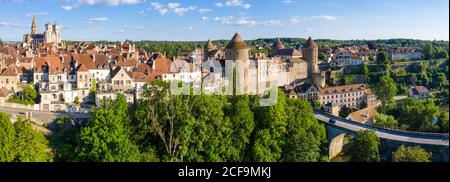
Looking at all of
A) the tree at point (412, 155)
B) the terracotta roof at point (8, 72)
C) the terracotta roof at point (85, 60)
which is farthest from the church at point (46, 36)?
the tree at point (412, 155)

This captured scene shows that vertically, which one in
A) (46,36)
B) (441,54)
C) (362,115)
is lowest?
(362,115)

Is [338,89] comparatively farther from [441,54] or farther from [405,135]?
[441,54]

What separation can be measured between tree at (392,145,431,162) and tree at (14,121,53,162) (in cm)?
779

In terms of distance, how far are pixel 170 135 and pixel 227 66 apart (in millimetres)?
9712

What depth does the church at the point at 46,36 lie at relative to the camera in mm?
31789

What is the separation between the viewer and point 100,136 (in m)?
10.4

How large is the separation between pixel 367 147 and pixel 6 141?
27.8 ft

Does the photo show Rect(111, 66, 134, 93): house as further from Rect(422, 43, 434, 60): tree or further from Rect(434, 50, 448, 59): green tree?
Rect(422, 43, 434, 60): tree

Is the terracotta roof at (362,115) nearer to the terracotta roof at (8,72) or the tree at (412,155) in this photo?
the tree at (412,155)

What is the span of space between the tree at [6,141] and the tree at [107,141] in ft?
4.50

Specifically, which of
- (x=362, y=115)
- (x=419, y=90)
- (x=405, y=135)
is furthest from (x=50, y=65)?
(x=419, y=90)

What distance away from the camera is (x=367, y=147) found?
40.1 ft

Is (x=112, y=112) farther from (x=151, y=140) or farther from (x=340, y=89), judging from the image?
(x=340, y=89)
